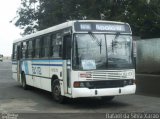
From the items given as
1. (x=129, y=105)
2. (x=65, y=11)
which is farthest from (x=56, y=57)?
(x=65, y=11)

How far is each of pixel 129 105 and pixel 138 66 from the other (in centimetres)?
692

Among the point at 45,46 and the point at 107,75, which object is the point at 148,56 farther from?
the point at 107,75

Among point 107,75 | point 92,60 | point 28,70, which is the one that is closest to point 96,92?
point 107,75

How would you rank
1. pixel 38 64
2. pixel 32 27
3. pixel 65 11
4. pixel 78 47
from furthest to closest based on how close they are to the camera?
pixel 32 27
pixel 65 11
pixel 38 64
pixel 78 47

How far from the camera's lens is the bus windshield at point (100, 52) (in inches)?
542

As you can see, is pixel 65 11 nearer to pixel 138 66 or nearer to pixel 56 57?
pixel 138 66

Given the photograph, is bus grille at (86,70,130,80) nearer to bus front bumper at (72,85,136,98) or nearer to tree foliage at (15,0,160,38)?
bus front bumper at (72,85,136,98)

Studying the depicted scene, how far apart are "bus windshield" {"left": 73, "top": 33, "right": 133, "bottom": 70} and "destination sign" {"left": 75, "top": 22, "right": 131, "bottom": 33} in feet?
0.69

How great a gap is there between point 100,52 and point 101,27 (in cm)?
92

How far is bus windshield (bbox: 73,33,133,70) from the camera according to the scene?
13.8m

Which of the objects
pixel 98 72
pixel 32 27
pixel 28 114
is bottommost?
pixel 28 114

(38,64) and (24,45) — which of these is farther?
(24,45)

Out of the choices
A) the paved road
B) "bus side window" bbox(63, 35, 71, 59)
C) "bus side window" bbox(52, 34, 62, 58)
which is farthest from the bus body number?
"bus side window" bbox(63, 35, 71, 59)

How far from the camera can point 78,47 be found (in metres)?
13.8
